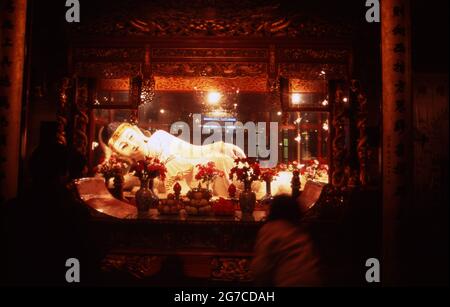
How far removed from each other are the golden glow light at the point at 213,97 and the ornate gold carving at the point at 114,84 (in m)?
1.59

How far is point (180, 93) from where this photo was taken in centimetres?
658

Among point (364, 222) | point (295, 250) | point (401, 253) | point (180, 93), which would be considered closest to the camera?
point (295, 250)

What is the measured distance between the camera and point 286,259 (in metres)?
2.10

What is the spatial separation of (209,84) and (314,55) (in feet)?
7.73

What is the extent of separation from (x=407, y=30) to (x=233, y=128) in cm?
386

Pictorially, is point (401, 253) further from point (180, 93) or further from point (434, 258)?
point (180, 93)

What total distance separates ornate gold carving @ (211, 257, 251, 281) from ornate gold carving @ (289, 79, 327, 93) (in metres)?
2.60

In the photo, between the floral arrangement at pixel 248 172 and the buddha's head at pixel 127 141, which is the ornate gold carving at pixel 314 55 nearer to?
the floral arrangement at pixel 248 172

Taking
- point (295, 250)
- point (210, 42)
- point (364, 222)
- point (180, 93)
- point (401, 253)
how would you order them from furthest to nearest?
point (180, 93), point (210, 42), point (364, 222), point (401, 253), point (295, 250)

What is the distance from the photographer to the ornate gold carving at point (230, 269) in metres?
3.87

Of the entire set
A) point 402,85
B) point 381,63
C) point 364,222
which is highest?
point 381,63

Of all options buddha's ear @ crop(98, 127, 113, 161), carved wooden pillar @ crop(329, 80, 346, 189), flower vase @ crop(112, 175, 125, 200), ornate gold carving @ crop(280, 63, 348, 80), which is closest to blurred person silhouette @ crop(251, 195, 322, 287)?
carved wooden pillar @ crop(329, 80, 346, 189)

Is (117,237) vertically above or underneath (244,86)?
underneath

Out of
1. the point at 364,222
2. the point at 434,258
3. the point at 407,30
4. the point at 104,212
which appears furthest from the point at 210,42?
the point at 434,258
